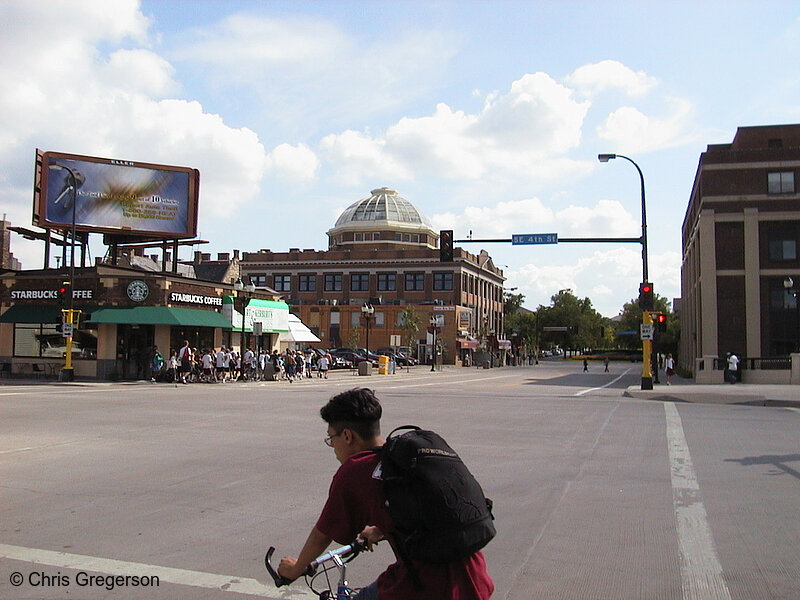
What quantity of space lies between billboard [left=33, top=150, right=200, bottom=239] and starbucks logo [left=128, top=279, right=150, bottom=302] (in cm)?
544

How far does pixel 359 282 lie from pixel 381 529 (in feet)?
307

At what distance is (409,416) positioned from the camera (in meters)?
18.5

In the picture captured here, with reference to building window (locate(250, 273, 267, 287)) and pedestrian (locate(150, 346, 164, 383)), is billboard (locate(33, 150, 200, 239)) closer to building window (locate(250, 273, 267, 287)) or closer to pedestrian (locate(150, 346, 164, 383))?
pedestrian (locate(150, 346, 164, 383))

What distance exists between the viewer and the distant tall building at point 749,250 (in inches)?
1837

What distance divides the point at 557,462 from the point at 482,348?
8746 cm

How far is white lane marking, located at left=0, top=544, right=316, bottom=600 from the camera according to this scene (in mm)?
5504

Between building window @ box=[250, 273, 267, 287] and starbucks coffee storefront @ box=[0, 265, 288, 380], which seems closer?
starbucks coffee storefront @ box=[0, 265, 288, 380]

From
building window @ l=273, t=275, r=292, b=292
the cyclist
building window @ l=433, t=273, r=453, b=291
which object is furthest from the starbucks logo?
building window @ l=273, t=275, r=292, b=292

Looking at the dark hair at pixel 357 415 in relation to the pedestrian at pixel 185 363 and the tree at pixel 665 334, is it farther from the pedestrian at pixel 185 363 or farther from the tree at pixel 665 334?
the tree at pixel 665 334

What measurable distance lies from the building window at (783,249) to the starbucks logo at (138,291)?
121 feet

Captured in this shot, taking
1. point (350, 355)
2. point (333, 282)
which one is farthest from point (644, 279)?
point (333, 282)

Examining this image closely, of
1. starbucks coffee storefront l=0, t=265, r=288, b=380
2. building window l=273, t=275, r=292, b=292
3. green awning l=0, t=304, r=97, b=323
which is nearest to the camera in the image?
starbucks coffee storefront l=0, t=265, r=288, b=380

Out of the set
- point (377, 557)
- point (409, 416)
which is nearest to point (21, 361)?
point (409, 416)

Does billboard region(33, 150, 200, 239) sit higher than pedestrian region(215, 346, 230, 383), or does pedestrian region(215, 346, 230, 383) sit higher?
billboard region(33, 150, 200, 239)
